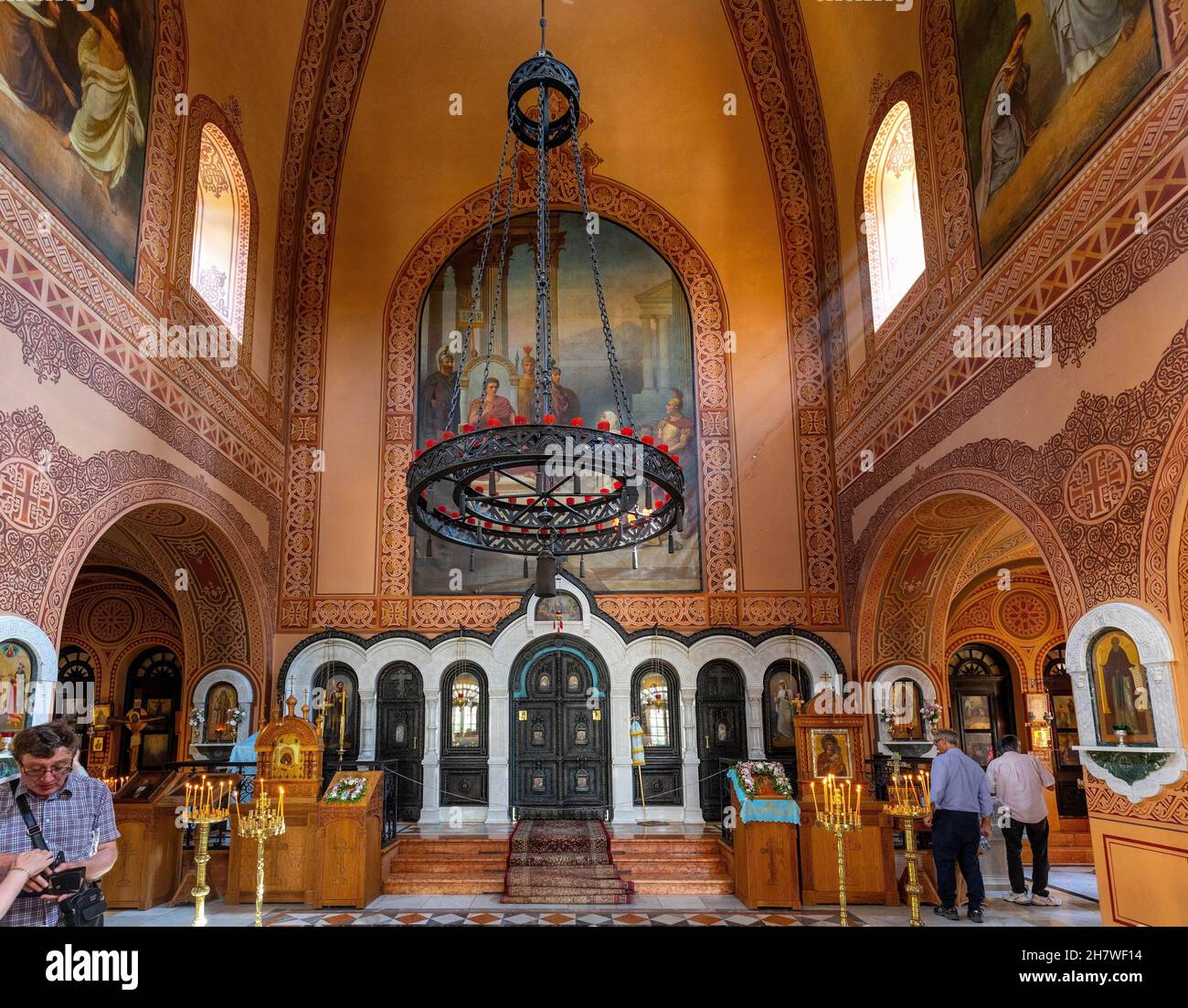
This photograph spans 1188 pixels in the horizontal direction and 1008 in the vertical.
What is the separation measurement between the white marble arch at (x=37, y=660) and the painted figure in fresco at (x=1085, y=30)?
8.84m

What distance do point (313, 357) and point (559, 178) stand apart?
4784 mm

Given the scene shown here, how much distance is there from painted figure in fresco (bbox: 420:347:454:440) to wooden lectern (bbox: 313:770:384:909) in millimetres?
6206

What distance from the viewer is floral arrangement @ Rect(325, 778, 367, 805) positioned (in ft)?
27.6

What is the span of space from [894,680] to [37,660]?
943cm

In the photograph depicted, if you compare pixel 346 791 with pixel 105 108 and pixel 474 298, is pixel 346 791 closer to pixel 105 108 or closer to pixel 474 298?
pixel 474 298

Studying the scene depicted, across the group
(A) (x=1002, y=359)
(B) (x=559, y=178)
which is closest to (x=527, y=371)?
(B) (x=559, y=178)

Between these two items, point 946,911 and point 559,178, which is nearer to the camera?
point 946,911

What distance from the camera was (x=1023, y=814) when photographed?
27.8 ft

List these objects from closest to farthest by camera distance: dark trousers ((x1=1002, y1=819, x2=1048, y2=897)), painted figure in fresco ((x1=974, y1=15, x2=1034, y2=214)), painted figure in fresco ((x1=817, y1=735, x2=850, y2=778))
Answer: painted figure in fresco ((x1=974, y1=15, x2=1034, y2=214))
dark trousers ((x1=1002, y1=819, x2=1048, y2=897))
painted figure in fresco ((x1=817, y1=735, x2=850, y2=778))

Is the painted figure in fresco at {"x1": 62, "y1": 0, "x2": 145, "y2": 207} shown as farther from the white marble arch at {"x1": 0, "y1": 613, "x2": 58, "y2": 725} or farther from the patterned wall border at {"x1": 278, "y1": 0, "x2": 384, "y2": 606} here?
the patterned wall border at {"x1": 278, "y1": 0, "x2": 384, "y2": 606}

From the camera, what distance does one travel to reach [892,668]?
11461mm

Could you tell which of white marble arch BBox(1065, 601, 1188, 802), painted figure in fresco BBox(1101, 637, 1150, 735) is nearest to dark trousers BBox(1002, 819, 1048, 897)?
white marble arch BBox(1065, 601, 1188, 802)

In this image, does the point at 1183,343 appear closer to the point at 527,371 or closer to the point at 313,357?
the point at 527,371

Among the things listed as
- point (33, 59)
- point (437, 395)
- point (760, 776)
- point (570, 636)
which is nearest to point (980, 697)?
point (570, 636)
